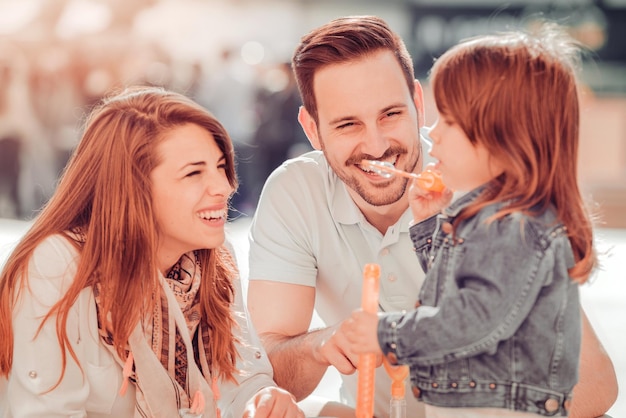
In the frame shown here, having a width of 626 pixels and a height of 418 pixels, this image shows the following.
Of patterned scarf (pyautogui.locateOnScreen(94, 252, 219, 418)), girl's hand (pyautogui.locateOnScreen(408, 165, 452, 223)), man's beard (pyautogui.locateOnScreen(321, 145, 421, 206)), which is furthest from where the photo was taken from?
man's beard (pyautogui.locateOnScreen(321, 145, 421, 206))

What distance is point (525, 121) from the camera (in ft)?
5.85

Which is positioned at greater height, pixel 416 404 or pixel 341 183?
pixel 341 183

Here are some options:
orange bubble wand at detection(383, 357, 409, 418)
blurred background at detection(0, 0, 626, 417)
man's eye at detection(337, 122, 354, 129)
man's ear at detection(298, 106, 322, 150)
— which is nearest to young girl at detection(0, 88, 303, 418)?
orange bubble wand at detection(383, 357, 409, 418)

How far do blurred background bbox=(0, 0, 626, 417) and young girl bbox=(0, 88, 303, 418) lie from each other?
379cm

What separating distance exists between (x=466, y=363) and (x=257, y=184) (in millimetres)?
7391

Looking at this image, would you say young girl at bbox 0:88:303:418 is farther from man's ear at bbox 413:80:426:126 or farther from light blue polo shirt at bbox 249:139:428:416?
man's ear at bbox 413:80:426:126

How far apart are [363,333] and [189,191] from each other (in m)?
0.60

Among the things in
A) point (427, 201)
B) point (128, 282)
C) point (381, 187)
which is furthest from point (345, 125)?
point (128, 282)

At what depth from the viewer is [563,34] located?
1.92 metres

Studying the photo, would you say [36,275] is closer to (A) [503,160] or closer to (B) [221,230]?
(B) [221,230]

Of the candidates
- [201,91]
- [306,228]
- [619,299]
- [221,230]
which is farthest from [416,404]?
[201,91]

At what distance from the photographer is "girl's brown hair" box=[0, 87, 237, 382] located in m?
2.10

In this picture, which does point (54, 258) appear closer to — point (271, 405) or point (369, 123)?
point (271, 405)

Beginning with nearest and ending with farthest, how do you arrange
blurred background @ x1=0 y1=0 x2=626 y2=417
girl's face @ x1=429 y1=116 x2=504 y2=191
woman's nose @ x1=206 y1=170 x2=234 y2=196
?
girl's face @ x1=429 y1=116 x2=504 y2=191
woman's nose @ x1=206 y1=170 x2=234 y2=196
blurred background @ x1=0 y1=0 x2=626 y2=417
